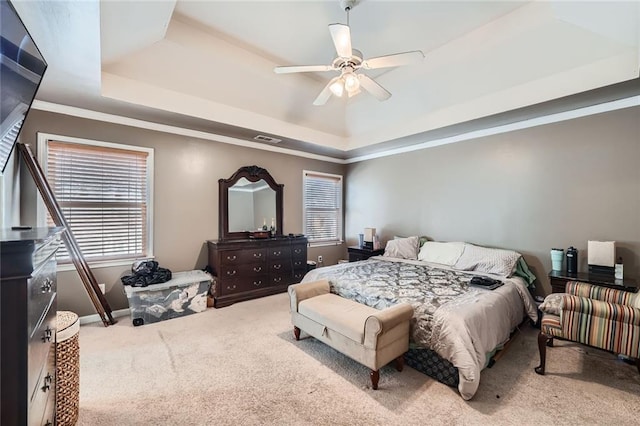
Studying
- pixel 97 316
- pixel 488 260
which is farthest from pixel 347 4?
pixel 97 316

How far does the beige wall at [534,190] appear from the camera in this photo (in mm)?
3107

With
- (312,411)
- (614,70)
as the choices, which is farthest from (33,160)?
(614,70)

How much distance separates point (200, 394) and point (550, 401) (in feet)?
8.75

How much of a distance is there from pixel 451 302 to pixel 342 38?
2.45 metres

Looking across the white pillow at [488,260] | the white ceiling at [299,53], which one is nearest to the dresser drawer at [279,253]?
the white ceiling at [299,53]

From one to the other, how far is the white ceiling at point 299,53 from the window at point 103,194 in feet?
1.80

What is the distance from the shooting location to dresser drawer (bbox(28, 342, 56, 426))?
1.07 metres

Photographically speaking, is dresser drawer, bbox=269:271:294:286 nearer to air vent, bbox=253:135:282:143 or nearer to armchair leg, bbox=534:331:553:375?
air vent, bbox=253:135:282:143

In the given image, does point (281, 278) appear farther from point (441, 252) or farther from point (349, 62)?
point (349, 62)

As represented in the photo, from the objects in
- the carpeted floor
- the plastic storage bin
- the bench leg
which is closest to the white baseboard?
the plastic storage bin

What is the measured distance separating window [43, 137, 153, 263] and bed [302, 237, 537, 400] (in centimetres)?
257

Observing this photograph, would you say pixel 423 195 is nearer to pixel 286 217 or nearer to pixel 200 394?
pixel 286 217

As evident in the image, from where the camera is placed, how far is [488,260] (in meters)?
3.60

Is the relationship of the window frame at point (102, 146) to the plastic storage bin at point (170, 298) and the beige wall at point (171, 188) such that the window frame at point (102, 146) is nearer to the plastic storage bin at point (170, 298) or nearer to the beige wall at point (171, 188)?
the beige wall at point (171, 188)
